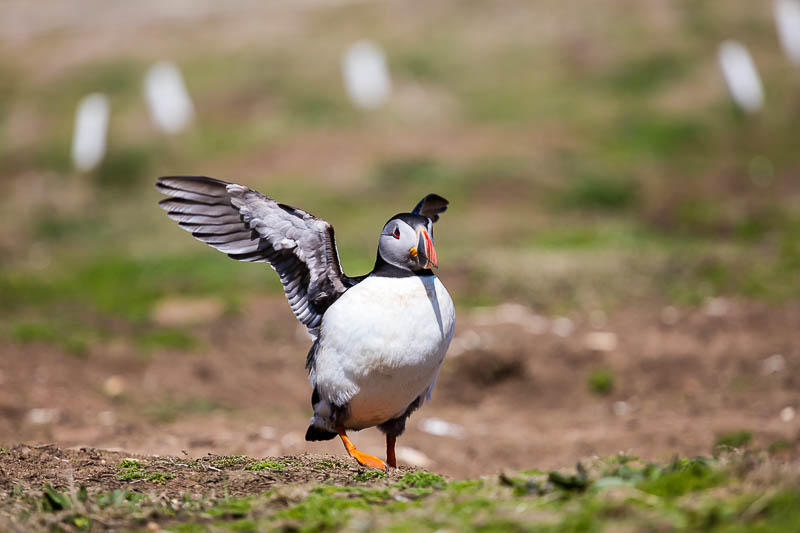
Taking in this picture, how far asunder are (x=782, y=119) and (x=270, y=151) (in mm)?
12051

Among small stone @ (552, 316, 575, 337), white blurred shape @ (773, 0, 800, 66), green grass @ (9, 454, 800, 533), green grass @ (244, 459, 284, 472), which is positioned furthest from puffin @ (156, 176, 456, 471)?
white blurred shape @ (773, 0, 800, 66)

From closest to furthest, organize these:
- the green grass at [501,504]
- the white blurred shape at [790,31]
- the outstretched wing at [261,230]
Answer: the green grass at [501,504]
the outstretched wing at [261,230]
the white blurred shape at [790,31]

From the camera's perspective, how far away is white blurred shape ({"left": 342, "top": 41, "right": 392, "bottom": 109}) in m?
22.6

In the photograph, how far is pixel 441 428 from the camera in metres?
8.15

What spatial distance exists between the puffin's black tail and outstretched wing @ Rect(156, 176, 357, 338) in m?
0.85

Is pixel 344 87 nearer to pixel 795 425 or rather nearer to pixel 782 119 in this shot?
pixel 782 119

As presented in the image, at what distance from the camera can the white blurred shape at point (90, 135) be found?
66.1ft

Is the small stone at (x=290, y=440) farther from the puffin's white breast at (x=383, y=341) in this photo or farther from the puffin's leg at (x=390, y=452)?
the puffin's white breast at (x=383, y=341)

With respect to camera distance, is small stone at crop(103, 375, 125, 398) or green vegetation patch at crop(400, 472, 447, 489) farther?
small stone at crop(103, 375, 125, 398)

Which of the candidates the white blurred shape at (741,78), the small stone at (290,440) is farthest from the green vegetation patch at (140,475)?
the white blurred shape at (741,78)

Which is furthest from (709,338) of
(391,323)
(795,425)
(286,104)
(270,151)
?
(286,104)

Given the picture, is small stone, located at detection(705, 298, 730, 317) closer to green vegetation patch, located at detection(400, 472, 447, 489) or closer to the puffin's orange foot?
the puffin's orange foot

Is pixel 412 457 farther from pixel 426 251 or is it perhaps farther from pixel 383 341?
pixel 426 251

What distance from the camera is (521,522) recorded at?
3193 millimetres
